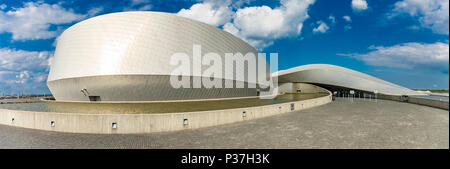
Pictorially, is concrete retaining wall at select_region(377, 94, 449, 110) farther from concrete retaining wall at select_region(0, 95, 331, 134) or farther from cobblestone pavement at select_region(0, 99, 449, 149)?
concrete retaining wall at select_region(0, 95, 331, 134)

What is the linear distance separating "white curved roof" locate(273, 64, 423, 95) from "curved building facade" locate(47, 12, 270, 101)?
15.3 meters

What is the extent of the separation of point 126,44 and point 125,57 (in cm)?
130

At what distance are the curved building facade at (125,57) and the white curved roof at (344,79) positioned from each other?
15314 mm

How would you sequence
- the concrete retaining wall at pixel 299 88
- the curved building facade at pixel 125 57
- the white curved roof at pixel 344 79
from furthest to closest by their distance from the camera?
the concrete retaining wall at pixel 299 88 < the white curved roof at pixel 344 79 < the curved building facade at pixel 125 57

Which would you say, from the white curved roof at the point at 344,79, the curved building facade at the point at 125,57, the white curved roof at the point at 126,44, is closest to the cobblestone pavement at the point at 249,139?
the curved building facade at the point at 125,57

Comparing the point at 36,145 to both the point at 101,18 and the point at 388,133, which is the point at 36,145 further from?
the point at 101,18

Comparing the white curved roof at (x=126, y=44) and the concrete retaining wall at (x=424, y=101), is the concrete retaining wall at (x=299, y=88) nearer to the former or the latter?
the concrete retaining wall at (x=424, y=101)

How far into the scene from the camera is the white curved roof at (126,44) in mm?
16531

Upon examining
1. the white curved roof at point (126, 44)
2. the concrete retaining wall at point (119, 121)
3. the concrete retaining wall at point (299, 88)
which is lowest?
the concrete retaining wall at point (119, 121)

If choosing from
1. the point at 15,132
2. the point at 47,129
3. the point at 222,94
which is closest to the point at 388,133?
the point at 47,129

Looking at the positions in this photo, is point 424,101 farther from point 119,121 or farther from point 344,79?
point 119,121

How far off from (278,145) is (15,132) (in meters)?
7.65

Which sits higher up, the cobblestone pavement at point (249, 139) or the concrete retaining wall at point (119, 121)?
the concrete retaining wall at point (119, 121)

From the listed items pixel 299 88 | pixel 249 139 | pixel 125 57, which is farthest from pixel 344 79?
pixel 125 57
